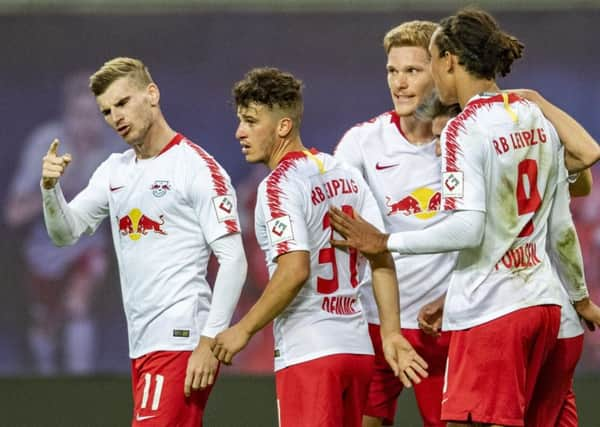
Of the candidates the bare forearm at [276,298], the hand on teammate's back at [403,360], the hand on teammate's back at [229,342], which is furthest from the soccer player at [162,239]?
the hand on teammate's back at [403,360]

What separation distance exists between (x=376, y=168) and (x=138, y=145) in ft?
3.13

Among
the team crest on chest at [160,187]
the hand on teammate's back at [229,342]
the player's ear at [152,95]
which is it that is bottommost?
the hand on teammate's back at [229,342]

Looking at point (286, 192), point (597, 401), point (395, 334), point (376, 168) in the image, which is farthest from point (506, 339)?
point (597, 401)

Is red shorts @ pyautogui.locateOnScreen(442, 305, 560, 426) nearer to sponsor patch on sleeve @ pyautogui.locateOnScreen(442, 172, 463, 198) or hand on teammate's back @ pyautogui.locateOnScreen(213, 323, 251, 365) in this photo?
sponsor patch on sleeve @ pyautogui.locateOnScreen(442, 172, 463, 198)

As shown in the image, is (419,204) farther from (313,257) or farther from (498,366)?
(498,366)

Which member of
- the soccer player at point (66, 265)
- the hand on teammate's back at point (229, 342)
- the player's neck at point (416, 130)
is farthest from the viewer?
the soccer player at point (66, 265)

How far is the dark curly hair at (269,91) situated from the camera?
4254 mm

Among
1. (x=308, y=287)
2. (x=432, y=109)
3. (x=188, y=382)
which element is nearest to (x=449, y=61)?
(x=432, y=109)

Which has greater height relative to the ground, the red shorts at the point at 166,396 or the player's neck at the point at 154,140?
the player's neck at the point at 154,140

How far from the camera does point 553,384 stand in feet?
13.8

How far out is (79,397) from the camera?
7582 millimetres

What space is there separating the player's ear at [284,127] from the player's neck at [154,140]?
56cm

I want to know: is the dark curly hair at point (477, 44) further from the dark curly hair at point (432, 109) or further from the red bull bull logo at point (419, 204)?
the red bull bull logo at point (419, 204)

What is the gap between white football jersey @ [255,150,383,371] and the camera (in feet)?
13.2
